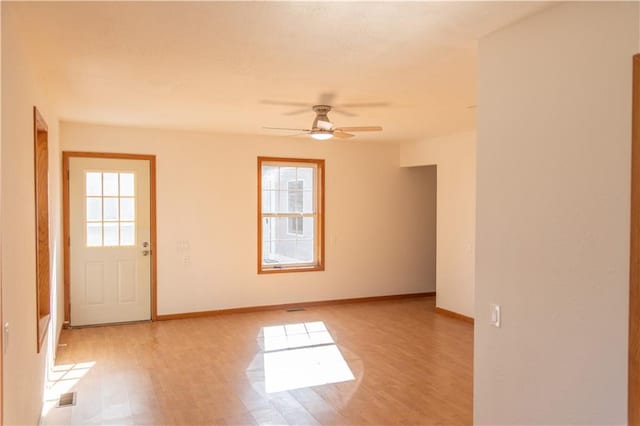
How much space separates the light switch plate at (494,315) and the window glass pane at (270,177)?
4.95m

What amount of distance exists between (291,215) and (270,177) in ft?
2.08

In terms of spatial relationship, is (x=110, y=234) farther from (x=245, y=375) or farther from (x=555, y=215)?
(x=555, y=215)

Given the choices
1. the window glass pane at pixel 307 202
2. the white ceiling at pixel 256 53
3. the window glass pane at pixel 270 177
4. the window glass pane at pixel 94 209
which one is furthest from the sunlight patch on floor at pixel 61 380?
the window glass pane at pixel 307 202

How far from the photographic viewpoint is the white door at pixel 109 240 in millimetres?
6008

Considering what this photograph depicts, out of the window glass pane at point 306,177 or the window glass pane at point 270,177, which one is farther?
the window glass pane at point 306,177

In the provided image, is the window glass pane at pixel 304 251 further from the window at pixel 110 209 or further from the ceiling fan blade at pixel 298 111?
the ceiling fan blade at pixel 298 111

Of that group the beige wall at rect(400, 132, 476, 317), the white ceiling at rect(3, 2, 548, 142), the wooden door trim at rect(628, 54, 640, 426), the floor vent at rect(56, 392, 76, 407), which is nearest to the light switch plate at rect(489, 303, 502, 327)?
the wooden door trim at rect(628, 54, 640, 426)

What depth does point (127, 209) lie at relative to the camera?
6262mm

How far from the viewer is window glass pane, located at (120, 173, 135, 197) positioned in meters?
6.23

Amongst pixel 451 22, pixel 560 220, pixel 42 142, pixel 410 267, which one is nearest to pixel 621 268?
pixel 560 220

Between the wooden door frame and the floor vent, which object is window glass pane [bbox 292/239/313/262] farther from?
the floor vent

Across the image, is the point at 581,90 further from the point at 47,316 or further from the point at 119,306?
the point at 119,306

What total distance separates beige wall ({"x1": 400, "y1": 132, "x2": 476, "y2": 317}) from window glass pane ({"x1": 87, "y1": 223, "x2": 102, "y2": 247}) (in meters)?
4.49

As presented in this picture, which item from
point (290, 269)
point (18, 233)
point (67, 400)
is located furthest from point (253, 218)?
point (18, 233)
